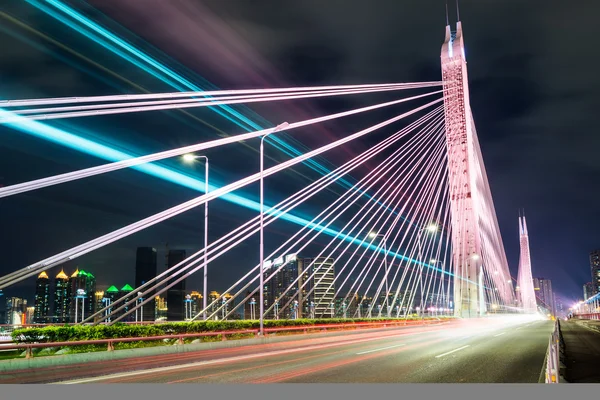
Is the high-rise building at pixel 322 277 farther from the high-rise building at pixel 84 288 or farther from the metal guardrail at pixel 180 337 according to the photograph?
the high-rise building at pixel 84 288

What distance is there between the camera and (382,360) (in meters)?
14.5

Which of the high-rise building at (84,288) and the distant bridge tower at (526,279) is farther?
the distant bridge tower at (526,279)

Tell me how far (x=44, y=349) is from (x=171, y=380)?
17.9 feet

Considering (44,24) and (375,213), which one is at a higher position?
(44,24)

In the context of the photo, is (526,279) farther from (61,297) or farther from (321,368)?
(321,368)

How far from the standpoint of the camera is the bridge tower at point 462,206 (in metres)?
37.2

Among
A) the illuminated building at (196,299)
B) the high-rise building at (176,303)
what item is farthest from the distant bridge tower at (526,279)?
the high-rise building at (176,303)

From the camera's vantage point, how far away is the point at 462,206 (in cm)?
3812

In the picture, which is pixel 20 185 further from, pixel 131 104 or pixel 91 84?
pixel 91 84

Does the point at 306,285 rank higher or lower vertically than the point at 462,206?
lower

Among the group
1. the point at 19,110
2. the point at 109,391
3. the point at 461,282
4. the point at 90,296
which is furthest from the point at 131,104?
the point at 90,296

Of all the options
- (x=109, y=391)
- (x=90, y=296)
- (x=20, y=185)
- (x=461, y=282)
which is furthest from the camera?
(x=90, y=296)

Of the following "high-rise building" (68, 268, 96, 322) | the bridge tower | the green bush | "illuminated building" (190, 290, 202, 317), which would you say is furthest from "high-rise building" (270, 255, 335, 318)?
"high-rise building" (68, 268, 96, 322)

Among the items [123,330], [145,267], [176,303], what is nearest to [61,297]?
[176,303]
